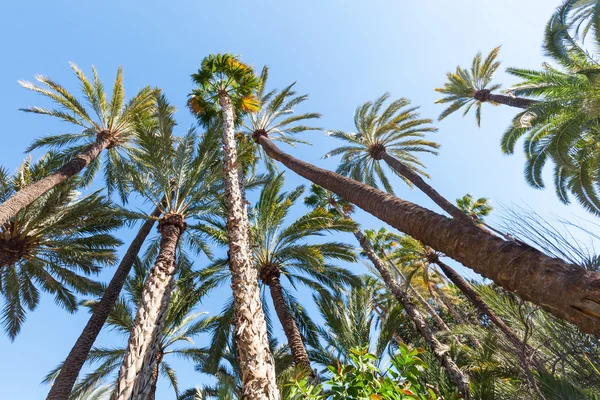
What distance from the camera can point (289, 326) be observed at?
9852mm

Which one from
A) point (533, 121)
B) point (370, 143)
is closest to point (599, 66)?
point (533, 121)

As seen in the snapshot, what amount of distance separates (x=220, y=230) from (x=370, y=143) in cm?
919

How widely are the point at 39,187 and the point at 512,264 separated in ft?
35.2

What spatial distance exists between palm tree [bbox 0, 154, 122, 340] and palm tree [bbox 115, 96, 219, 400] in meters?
1.75

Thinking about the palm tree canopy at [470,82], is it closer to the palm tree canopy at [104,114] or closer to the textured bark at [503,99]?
the textured bark at [503,99]

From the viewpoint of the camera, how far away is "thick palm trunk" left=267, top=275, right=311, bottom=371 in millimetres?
9070

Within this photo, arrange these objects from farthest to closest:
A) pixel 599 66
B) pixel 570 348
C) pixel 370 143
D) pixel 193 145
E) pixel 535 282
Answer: pixel 370 143
pixel 193 145
pixel 599 66
pixel 570 348
pixel 535 282

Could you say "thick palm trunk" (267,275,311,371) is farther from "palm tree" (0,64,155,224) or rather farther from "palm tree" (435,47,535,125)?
"palm tree" (435,47,535,125)

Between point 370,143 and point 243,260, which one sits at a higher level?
point 370,143

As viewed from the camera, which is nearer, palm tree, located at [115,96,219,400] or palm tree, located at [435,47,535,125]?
palm tree, located at [115,96,219,400]

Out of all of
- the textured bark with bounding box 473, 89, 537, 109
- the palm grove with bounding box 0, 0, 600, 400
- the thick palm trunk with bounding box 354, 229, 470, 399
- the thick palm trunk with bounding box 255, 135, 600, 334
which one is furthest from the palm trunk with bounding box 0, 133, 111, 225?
the textured bark with bounding box 473, 89, 537, 109

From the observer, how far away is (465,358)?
40.4ft

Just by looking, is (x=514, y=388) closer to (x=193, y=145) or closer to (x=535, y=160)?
(x=193, y=145)

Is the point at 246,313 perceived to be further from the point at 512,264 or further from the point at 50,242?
the point at 50,242
